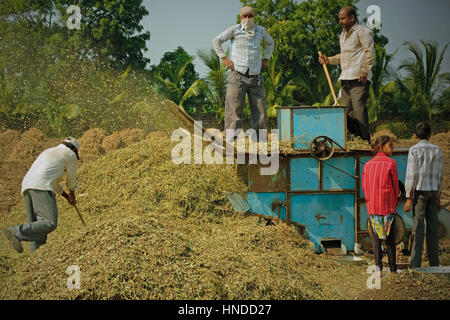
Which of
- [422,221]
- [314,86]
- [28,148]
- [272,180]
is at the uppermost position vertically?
[314,86]

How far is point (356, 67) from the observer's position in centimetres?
626

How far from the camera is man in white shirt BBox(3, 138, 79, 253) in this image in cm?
518

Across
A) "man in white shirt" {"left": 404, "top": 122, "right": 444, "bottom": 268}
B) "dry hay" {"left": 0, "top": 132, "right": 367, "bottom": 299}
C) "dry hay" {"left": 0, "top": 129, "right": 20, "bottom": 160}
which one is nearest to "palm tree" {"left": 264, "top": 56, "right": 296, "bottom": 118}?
"dry hay" {"left": 0, "top": 129, "right": 20, "bottom": 160}

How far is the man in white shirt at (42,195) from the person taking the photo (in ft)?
17.0

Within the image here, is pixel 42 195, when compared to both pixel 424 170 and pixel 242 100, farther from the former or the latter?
pixel 424 170

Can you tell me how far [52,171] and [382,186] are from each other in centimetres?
330


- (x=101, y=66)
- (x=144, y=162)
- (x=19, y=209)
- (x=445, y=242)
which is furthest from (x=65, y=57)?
(x=445, y=242)

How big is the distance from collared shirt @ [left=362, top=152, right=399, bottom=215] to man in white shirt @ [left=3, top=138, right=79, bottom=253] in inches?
122

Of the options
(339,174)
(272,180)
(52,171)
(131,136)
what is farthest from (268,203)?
(131,136)

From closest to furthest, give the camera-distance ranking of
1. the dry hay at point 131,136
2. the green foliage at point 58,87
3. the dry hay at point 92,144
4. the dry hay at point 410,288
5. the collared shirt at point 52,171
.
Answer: the dry hay at point 410,288 < the collared shirt at point 52,171 < the dry hay at point 92,144 < the dry hay at point 131,136 < the green foliage at point 58,87

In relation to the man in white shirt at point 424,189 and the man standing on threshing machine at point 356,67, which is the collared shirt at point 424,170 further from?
the man standing on threshing machine at point 356,67

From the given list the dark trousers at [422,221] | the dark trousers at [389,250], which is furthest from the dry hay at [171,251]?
the dark trousers at [422,221]

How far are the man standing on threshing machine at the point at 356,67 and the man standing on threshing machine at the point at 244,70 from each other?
3.42 feet
